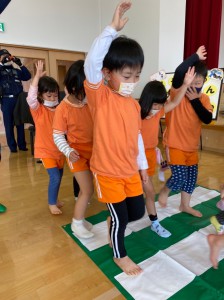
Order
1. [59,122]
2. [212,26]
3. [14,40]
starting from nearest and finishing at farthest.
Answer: [59,122] → [212,26] → [14,40]

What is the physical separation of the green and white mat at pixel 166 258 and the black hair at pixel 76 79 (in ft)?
2.88

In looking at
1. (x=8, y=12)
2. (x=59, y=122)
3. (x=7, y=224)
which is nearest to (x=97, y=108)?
(x=59, y=122)

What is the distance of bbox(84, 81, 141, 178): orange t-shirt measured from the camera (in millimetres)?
1019

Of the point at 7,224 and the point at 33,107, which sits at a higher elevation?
the point at 33,107

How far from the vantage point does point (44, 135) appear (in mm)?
1730

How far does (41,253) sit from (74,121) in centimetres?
77

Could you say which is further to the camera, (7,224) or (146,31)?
(146,31)

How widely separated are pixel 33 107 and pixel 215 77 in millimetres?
2808

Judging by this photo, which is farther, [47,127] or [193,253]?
[47,127]

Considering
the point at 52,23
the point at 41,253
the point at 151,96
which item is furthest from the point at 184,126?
the point at 52,23

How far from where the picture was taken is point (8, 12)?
3979mm

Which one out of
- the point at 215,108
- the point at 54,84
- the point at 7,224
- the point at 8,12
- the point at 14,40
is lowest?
the point at 7,224

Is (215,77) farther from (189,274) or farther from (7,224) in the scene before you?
(7,224)

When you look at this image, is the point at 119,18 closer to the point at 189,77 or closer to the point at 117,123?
the point at 117,123
